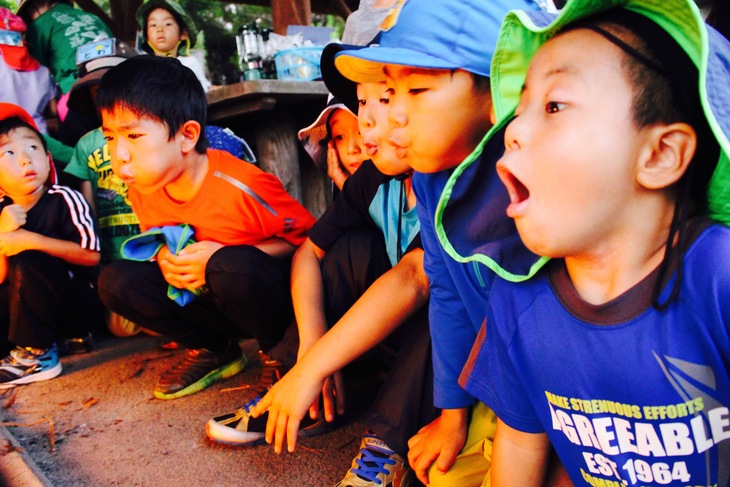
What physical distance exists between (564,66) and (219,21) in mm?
10347

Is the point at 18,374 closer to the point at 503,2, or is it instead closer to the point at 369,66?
the point at 369,66

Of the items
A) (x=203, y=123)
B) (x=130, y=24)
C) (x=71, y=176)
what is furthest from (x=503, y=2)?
(x=130, y=24)

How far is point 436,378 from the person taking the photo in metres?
1.34

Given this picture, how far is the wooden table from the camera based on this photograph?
304cm

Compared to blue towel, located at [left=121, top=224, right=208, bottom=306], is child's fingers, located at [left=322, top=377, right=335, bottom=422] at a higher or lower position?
lower

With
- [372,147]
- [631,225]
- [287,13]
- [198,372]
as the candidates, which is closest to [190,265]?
[198,372]

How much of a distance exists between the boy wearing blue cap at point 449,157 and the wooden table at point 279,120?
5.58 feet

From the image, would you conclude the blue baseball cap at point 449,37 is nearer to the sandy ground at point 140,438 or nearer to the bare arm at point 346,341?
the bare arm at point 346,341

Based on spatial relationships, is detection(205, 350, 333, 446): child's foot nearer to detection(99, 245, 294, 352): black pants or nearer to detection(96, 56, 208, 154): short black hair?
detection(99, 245, 294, 352): black pants

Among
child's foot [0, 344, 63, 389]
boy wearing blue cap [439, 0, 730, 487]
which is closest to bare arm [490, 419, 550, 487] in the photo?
boy wearing blue cap [439, 0, 730, 487]

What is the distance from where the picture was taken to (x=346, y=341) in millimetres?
1477

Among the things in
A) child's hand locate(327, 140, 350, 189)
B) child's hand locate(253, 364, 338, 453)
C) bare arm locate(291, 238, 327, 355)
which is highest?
child's hand locate(327, 140, 350, 189)

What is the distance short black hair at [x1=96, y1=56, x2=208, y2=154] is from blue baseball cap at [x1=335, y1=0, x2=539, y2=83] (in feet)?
3.86

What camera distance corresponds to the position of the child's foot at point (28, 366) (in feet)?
8.13
